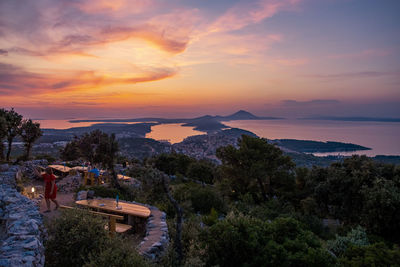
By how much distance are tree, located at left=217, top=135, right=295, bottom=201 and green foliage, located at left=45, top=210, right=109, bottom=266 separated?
1259 cm

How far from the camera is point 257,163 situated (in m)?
15.9

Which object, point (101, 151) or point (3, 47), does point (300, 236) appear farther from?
point (3, 47)

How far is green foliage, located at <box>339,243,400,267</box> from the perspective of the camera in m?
5.54

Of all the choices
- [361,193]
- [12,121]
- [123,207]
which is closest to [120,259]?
[123,207]

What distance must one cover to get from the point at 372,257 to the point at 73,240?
689 cm

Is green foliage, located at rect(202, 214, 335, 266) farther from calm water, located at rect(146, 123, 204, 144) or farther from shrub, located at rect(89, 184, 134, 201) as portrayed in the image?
calm water, located at rect(146, 123, 204, 144)

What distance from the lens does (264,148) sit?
663 inches

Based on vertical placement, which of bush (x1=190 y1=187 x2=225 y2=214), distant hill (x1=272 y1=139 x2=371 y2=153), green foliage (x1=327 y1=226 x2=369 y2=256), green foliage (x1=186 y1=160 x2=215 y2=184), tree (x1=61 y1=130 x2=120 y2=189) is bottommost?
distant hill (x1=272 y1=139 x2=371 y2=153)

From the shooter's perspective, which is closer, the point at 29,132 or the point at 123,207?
the point at 123,207

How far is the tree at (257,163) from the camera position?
1645 centimetres

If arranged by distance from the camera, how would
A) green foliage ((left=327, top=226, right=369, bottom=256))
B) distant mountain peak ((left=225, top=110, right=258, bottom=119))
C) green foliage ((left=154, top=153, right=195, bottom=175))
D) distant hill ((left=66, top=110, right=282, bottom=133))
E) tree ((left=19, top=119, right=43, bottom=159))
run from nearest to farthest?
green foliage ((left=327, top=226, right=369, bottom=256)) < tree ((left=19, top=119, right=43, bottom=159)) < green foliage ((left=154, top=153, right=195, bottom=175)) < distant hill ((left=66, top=110, right=282, bottom=133)) < distant mountain peak ((left=225, top=110, right=258, bottom=119))

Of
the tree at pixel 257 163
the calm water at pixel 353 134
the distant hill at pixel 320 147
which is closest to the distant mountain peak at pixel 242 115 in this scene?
the calm water at pixel 353 134

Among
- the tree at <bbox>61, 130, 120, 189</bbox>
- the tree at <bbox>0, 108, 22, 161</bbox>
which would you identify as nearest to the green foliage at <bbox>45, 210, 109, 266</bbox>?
the tree at <bbox>61, 130, 120, 189</bbox>

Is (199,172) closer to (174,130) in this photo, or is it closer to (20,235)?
(20,235)
